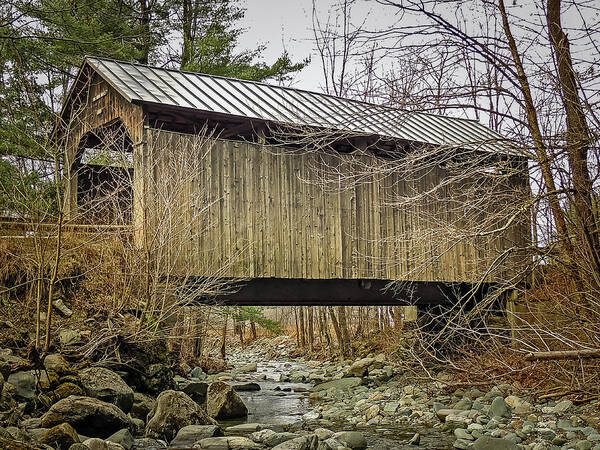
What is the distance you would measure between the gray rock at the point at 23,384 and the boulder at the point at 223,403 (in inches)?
131

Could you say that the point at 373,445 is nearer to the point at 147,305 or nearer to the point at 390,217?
the point at 147,305

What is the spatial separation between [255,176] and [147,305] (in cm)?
281

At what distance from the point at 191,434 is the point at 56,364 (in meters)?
1.77

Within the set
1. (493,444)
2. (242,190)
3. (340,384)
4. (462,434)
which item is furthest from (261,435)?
(340,384)

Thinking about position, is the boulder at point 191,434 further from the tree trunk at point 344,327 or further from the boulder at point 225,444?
the tree trunk at point 344,327

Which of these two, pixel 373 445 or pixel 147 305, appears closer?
pixel 373 445

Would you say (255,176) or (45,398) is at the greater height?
(255,176)

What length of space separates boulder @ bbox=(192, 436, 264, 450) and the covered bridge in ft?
8.31

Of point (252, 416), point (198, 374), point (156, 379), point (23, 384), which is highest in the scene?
point (23, 384)

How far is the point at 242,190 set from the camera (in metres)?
10.6

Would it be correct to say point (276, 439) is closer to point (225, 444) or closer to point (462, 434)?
point (225, 444)

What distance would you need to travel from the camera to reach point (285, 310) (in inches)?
1014

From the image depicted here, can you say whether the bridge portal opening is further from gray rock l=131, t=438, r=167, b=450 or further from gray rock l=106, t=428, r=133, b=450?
gray rock l=106, t=428, r=133, b=450

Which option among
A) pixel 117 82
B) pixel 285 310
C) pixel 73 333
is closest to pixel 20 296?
pixel 73 333
